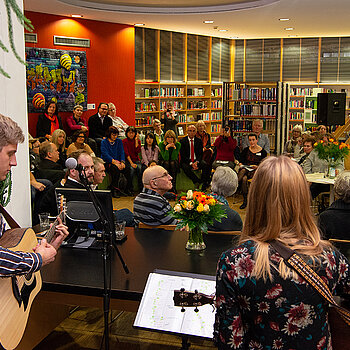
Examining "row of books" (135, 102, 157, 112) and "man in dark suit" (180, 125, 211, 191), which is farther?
"row of books" (135, 102, 157, 112)

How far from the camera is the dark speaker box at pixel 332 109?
1118 centimetres

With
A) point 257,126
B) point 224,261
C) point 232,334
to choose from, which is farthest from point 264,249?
point 257,126

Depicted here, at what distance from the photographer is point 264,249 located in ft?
4.75

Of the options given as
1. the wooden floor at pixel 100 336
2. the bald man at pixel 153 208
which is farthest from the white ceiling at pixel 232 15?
the wooden floor at pixel 100 336

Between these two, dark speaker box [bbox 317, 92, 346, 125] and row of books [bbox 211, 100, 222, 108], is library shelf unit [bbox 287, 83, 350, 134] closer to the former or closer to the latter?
row of books [bbox 211, 100, 222, 108]

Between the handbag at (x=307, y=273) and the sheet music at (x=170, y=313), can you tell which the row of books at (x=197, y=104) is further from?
the handbag at (x=307, y=273)

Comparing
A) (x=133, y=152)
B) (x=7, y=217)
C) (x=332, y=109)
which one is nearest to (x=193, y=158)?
(x=133, y=152)

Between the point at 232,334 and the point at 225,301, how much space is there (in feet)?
0.34

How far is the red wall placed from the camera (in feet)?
31.6

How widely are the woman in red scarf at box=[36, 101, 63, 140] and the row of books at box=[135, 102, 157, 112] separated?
2.89 meters

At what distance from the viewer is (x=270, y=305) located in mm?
1447

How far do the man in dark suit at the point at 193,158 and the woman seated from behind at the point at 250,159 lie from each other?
2.81 feet

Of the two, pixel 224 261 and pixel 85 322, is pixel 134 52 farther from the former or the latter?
pixel 224 261

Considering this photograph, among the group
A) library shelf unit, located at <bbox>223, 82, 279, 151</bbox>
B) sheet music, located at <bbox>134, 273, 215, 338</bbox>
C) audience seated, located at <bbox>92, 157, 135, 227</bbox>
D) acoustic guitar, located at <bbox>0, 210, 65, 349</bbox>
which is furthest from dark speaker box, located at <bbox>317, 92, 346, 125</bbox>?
acoustic guitar, located at <bbox>0, 210, 65, 349</bbox>
